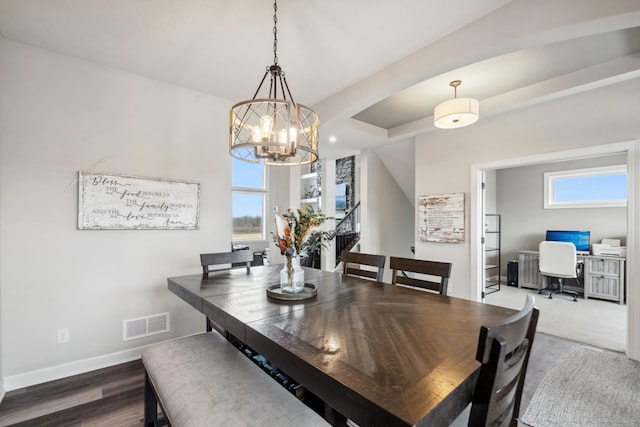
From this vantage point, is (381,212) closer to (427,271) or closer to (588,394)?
(427,271)

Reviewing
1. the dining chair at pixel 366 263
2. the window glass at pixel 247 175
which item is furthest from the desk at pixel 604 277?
the window glass at pixel 247 175

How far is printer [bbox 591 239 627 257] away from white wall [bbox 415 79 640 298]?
9.10ft

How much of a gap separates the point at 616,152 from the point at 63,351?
5357 millimetres

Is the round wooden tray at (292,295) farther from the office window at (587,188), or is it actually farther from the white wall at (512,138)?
the office window at (587,188)

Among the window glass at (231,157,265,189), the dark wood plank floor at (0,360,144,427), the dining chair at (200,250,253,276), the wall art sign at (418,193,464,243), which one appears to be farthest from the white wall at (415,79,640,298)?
the dark wood plank floor at (0,360,144,427)

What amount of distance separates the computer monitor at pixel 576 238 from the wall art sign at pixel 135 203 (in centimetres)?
607

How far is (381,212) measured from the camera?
531 cm

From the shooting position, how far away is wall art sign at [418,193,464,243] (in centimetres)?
383

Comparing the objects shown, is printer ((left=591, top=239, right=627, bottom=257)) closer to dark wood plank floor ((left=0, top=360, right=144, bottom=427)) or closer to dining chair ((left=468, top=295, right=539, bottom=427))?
dining chair ((left=468, top=295, right=539, bottom=427))

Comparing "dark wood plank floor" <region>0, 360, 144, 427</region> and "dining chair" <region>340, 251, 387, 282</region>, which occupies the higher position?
"dining chair" <region>340, 251, 387, 282</region>

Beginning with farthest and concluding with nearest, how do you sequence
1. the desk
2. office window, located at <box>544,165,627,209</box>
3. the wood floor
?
office window, located at <box>544,165,627,209</box> → the desk → the wood floor

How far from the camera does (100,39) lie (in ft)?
7.30

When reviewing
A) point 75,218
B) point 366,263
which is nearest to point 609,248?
point 366,263

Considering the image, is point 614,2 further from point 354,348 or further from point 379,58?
point 354,348
